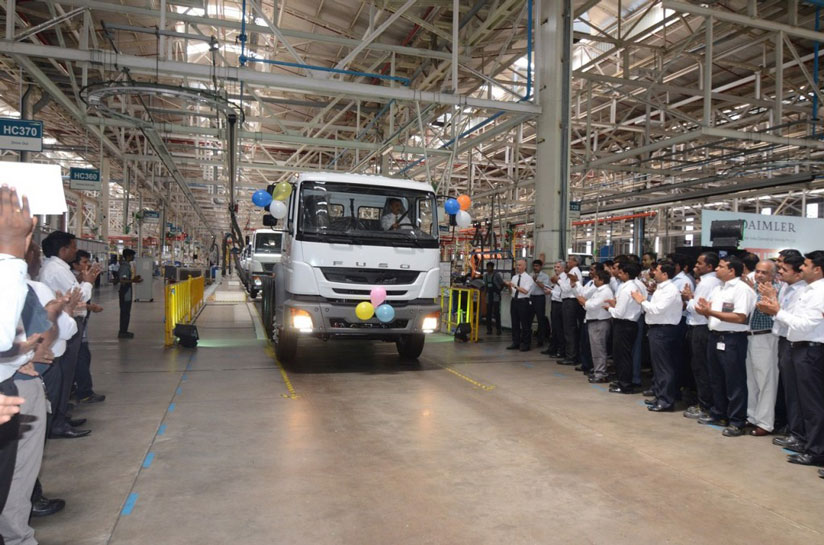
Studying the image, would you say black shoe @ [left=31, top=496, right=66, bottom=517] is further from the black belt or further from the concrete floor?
the black belt

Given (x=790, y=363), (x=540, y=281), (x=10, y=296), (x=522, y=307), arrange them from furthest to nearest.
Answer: (x=522, y=307) → (x=540, y=281) → (x=790, y=363) → (x=10, y=296)

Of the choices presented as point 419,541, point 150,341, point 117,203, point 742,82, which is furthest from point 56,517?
point 117,203

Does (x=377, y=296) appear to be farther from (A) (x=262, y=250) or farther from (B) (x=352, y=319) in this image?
(A) (x=262, y=250)

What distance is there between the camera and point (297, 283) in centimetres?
745

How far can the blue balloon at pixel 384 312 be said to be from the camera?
24.7 ft

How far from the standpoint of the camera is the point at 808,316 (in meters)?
4.45

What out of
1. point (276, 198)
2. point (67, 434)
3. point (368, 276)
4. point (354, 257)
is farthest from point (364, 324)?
point (67, 434)

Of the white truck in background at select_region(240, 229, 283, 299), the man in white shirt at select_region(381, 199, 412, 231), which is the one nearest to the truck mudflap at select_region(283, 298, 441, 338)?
the man in white shirt at select_region(381, 199, 412, 231)

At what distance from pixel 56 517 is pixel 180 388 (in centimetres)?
348

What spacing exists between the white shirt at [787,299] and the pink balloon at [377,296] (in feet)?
14.8

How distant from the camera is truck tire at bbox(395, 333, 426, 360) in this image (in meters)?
8.70

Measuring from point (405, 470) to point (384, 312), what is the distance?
3433 millimetres

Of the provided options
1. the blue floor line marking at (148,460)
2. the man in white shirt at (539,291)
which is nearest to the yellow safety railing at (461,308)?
the man in white shirt at (539,291)

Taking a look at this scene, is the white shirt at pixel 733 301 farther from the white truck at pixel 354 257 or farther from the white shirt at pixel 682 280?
the white truck at pixel 354 257
